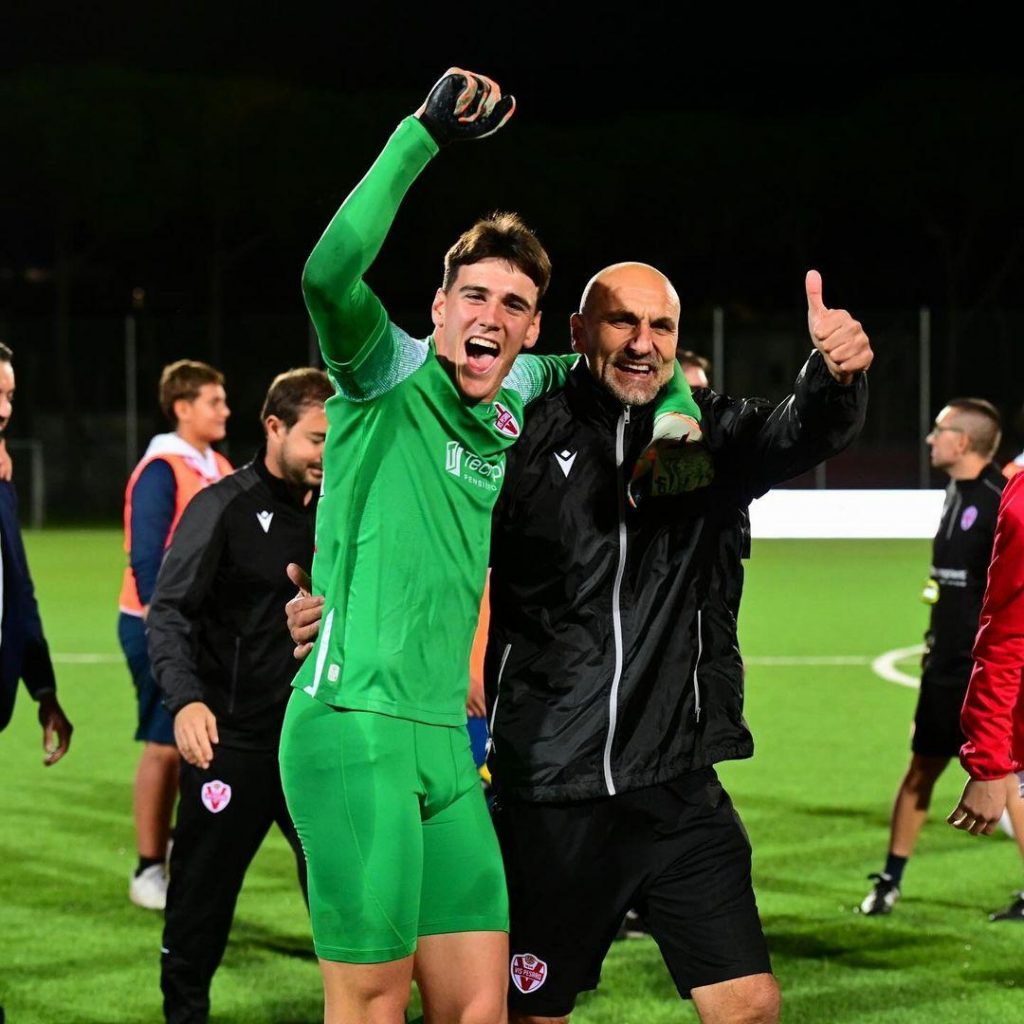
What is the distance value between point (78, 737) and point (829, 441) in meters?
7.78

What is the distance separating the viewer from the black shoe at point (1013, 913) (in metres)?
6.34

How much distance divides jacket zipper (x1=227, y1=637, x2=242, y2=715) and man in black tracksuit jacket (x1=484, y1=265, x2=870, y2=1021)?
5.29ft

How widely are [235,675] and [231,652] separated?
0.07 meters

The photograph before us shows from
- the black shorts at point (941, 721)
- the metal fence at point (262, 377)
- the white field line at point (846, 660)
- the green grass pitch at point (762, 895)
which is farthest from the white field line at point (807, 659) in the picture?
the metal fence at point (262, 377)

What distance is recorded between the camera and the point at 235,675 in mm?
5242

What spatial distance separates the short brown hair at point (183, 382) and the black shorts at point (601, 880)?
158 inches

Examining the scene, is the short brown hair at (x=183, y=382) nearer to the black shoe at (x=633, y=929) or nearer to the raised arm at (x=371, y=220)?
the black shoe at (x=633, y=929)

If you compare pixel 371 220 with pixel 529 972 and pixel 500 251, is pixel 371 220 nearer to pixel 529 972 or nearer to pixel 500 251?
pixel 500 251

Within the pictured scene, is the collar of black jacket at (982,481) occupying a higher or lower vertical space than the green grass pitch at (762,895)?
higher

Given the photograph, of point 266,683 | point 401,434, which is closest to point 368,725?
point 401,434

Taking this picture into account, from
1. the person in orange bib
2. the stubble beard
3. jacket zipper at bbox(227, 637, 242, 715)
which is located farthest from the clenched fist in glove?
the person in orange bib

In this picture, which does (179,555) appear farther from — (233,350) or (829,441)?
(233,350)

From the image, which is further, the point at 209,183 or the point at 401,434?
the point at 209,183

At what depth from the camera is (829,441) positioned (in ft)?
11.9
